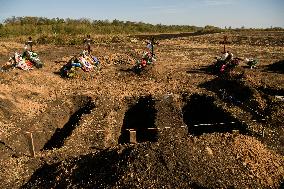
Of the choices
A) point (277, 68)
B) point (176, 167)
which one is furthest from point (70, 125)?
point (277, 68)

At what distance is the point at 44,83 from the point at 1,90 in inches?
120

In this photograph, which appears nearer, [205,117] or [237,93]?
[205,117]

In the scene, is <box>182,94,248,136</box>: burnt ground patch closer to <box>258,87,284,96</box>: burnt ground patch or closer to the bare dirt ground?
the bare dirt ground

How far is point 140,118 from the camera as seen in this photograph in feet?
57.1

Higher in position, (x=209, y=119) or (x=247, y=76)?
(x=247, y=76)

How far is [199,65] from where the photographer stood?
2567 cm

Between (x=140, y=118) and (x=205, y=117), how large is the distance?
3.06 meters

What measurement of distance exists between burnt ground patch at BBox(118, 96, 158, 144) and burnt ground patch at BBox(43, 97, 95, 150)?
1.82 metres

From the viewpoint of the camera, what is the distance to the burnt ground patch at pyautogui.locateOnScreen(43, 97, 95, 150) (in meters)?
14.9

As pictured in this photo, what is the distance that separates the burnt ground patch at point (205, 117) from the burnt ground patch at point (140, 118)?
1.71 meters

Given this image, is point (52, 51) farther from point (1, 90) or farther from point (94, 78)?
point (1, 90)

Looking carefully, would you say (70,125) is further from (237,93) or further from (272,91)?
(272,91)

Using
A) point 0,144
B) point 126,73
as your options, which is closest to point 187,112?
point 126,73

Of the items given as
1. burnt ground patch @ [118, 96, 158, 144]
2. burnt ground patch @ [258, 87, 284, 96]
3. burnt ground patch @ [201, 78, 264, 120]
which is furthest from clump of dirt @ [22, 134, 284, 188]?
burnt ground patch @ [258, 87, 284, 96]
